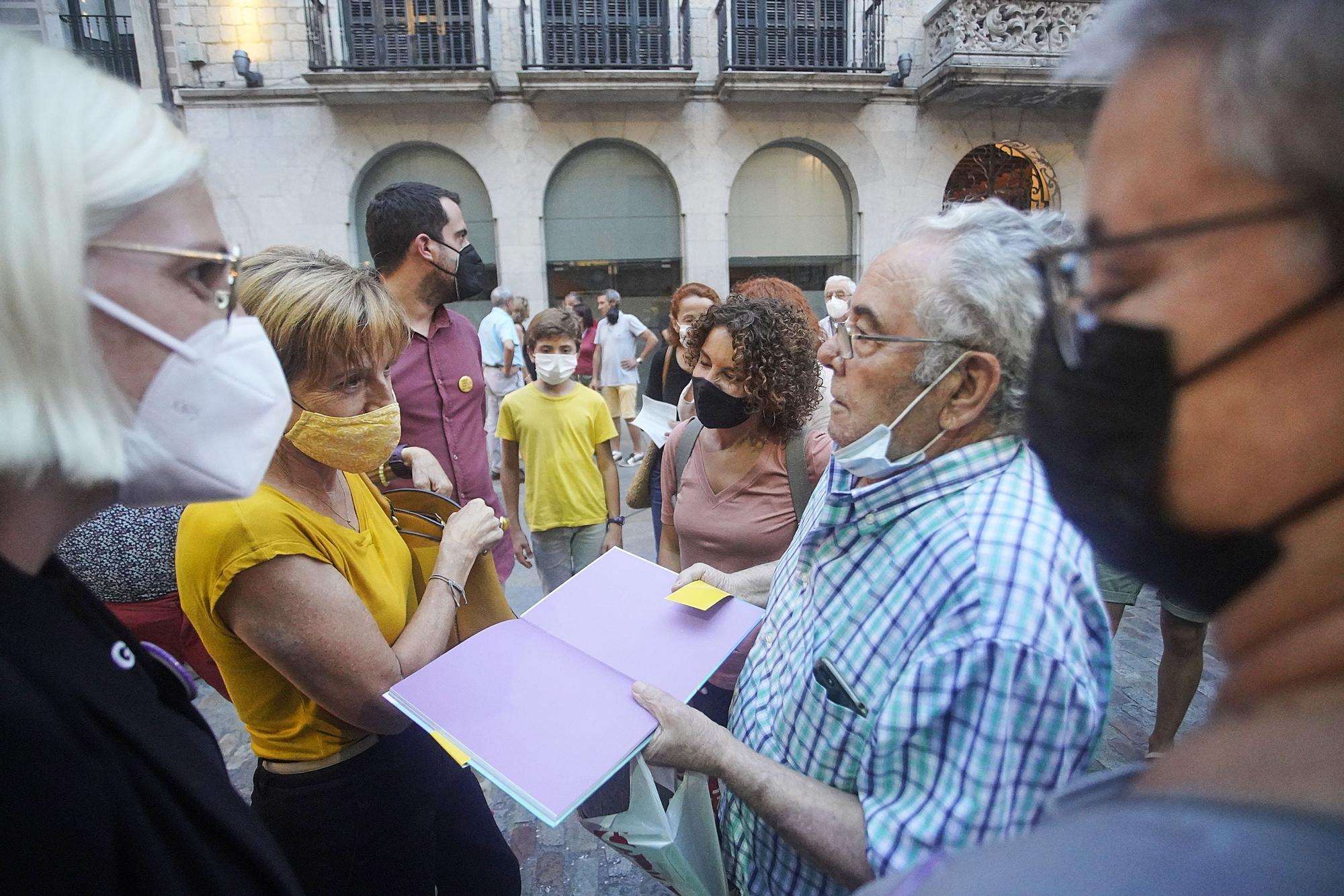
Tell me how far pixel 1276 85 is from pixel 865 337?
3.40 ft

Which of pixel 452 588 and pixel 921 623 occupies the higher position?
pixel 921 623

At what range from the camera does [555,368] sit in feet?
13.1

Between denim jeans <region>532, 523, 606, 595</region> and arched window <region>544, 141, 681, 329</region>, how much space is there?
8.90 metres

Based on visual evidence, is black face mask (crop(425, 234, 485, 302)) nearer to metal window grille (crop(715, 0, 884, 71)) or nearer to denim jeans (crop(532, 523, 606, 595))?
denim jeans (crop(532, 523, 606, 595))

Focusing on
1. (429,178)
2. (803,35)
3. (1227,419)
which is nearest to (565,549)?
(1227,419)

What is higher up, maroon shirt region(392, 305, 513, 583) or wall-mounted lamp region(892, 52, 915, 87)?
wall-mounted lamp region(892, 52, 915, 87)

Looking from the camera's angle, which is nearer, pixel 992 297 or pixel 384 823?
pixel 992 297

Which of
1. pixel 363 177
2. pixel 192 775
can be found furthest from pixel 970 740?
pixel 363 177

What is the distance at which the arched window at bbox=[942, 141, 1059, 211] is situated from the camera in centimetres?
1278

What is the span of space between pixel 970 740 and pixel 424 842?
60.3 inches

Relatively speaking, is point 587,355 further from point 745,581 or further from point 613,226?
point 745,581

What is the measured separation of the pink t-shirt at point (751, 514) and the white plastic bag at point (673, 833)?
1.06 meters

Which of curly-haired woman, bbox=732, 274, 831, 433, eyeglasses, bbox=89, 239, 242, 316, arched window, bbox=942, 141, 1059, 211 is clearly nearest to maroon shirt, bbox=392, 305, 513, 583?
curly-haired woman, bbox=732, 274, 831, 433

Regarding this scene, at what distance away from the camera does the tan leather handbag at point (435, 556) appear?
2.01 meters
